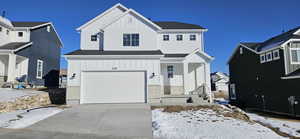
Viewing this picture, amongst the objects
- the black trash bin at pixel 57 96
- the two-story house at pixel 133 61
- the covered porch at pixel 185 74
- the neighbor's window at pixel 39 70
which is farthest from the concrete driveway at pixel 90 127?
the neighbor's window at pixel 39 70

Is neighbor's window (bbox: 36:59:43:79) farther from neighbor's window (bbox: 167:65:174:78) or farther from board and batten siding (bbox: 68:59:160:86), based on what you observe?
neighbor's window (bbox: 167:65:174:78)

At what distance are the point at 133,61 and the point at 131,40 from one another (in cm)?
260

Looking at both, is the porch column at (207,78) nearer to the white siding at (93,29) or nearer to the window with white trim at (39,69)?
the white siding at (93,29)

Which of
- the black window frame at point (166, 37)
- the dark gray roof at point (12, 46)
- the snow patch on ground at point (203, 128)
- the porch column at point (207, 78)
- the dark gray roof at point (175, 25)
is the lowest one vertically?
the snow patch on ground at point (203, 128)

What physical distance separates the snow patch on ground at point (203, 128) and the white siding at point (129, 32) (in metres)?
7.05

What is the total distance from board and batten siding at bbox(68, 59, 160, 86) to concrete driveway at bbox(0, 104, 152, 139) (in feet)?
11.9

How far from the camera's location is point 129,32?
48.1ft

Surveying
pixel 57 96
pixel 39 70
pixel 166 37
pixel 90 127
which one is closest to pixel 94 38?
pixel 57 96

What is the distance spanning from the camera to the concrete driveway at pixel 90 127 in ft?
20.2

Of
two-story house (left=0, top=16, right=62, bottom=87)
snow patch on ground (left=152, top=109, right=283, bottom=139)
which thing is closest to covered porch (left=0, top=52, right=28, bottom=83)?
two-story house (left=0, top=16, right=62, bottom=87)

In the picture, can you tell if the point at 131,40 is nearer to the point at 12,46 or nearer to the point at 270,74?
the point at 12,46

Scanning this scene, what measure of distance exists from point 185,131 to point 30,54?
57.1ft

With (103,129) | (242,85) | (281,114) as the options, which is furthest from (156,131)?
(242,85)

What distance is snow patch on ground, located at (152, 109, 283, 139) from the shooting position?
20.1ft
